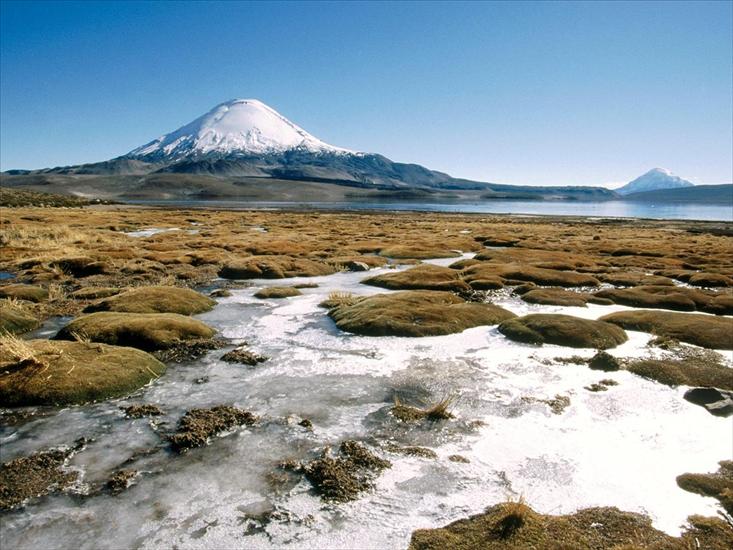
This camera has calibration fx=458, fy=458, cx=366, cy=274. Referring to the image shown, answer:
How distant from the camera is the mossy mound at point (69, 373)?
516 inches

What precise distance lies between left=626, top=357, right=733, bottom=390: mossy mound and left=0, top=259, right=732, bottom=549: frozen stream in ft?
2.62

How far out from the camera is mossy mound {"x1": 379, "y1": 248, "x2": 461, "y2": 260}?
47.1 meters

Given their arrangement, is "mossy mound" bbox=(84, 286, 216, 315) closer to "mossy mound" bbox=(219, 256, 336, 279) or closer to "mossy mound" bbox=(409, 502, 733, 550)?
"mossy mound" bbox=(219, 256, 336, 279)

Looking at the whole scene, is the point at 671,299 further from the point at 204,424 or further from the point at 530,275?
the point at 204,424

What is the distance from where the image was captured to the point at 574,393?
559 inches

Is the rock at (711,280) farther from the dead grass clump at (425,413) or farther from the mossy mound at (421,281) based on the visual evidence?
the dead grass clump at (425,413)

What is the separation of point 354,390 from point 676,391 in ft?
33.1

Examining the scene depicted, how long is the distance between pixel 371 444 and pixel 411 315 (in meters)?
11.2

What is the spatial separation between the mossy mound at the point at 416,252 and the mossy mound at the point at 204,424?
34.8 m

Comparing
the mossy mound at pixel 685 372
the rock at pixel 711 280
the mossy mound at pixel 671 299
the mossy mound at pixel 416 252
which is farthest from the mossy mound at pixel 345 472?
the mossy mound at pixel 416 252

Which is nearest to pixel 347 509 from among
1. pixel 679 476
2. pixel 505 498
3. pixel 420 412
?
pixel 505 498

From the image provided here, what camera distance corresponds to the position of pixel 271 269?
116 ft

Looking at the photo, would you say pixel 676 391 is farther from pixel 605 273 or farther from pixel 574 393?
pixel 605 273

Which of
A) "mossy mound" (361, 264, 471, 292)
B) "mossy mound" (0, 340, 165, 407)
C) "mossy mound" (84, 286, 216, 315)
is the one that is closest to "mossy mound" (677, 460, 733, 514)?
"mossy mound" (0, 340, 165, 407)
